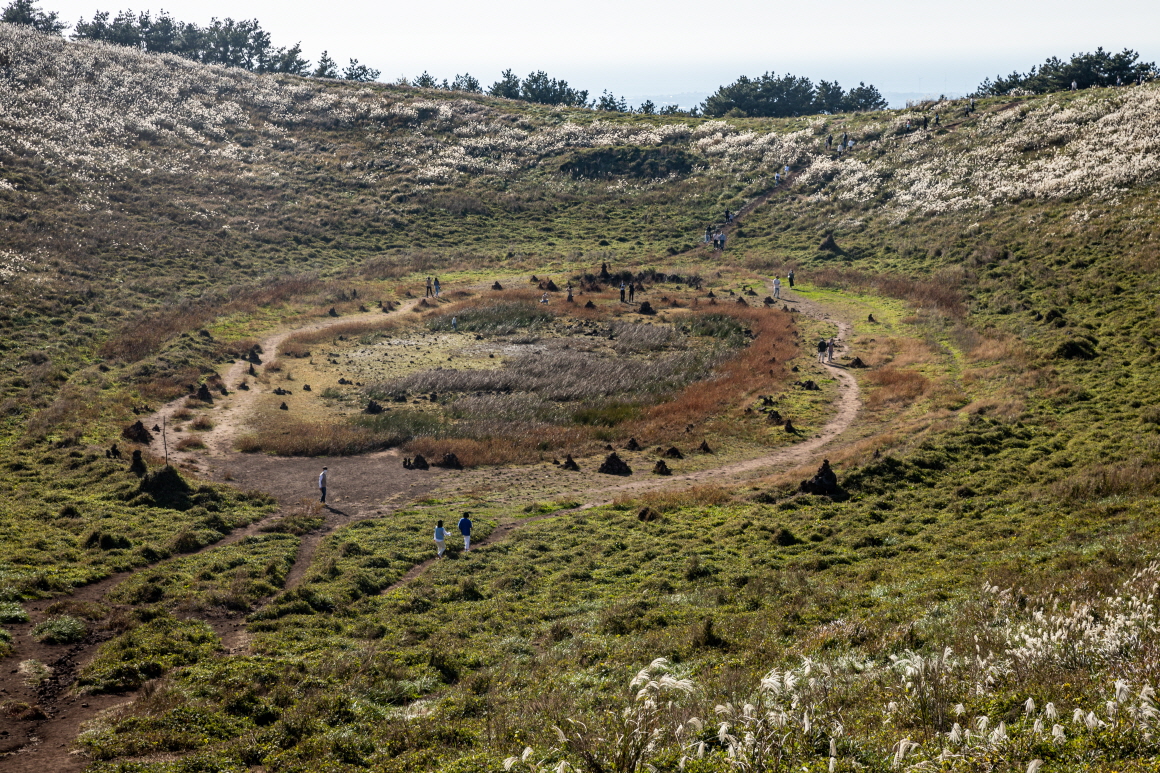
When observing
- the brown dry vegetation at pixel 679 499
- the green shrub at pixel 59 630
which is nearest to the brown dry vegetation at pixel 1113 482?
the brown dry vegetation at pixel 679 499

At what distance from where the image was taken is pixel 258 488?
30.4 metres

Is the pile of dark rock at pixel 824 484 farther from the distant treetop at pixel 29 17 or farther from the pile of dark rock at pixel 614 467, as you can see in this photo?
the distant treetop at pixel 29 17

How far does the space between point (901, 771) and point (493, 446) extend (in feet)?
95.2

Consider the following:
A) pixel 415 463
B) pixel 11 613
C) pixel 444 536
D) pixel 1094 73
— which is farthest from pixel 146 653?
pixel 1094 73

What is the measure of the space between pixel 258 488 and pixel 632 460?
16.0m

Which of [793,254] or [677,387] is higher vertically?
[793,254]

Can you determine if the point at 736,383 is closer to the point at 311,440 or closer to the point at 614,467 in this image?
the point at 614,467

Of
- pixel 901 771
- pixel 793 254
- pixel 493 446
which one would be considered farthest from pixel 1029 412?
pixel 793 254

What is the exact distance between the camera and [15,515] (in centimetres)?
2456

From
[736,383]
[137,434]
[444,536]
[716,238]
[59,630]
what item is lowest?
[444,536]

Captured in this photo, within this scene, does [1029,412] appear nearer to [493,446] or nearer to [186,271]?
[493,446]

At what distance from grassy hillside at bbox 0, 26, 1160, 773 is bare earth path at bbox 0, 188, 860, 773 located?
0.41 metres

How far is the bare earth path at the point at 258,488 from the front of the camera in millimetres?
12656

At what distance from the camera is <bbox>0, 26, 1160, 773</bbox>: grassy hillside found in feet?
36.3
